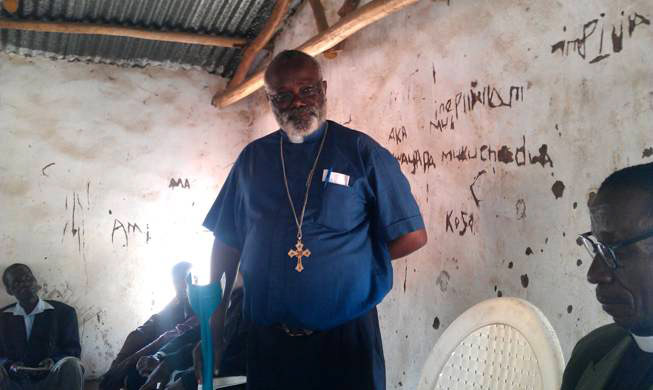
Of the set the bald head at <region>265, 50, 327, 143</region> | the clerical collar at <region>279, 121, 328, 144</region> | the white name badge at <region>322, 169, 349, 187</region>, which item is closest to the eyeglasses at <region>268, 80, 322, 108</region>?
the bald head at <region>265, 50, 327, 143</region>

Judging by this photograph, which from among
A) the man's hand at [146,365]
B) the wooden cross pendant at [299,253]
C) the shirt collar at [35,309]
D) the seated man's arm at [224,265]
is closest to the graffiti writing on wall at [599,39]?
the wooden cross pendant at [299,253]

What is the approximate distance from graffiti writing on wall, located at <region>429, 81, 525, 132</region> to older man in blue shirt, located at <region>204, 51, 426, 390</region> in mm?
559

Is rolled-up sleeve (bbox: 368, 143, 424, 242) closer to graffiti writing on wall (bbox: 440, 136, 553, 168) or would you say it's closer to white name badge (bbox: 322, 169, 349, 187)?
white name badge (bbox: 322, 169, 349, 187)

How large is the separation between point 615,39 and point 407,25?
4.62 feet

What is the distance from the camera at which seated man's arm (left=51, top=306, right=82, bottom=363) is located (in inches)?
168

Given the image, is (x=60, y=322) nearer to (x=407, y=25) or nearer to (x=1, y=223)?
(x=1, y=223)

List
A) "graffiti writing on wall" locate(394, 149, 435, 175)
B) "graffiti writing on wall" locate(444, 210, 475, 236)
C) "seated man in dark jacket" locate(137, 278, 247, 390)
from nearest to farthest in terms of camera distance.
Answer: "seated man in dark jacket" locate(137, 278, 247, 390) → "graffiti writing on wall" locate(444, 210, 475, 236) → "graffiti writing on wall" locate(394, 149, 435, 175)

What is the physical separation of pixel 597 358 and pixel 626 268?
0.92 feet

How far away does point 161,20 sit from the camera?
15.0ft

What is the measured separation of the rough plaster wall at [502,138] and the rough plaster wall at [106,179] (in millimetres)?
2555

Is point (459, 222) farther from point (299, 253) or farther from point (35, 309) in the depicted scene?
point (35, 309)

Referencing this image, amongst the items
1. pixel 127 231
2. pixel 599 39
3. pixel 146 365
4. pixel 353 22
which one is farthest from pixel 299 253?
pixel 127 231

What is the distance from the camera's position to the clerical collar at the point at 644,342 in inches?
47.2

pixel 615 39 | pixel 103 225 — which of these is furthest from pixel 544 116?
pixel 103 225
